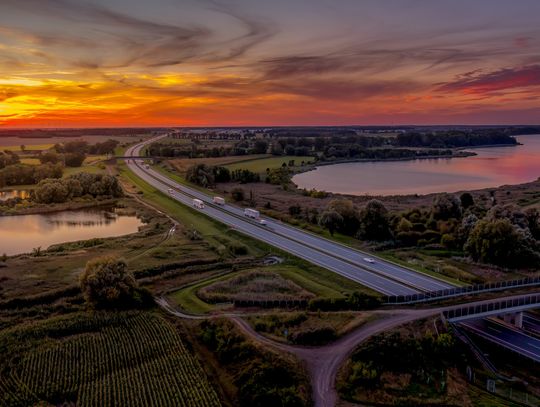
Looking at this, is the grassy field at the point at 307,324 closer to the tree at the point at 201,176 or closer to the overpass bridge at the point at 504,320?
the overpass bridge at the point at 504,320

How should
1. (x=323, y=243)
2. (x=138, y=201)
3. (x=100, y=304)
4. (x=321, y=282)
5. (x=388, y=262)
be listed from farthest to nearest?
(x=138, y=201)
(x=323, y=243)
(x=388, y=262)
(x=321, y=282)
(x=100, y=304)

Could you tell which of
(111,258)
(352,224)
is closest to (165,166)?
(352,224)

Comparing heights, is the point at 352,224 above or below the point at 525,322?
above

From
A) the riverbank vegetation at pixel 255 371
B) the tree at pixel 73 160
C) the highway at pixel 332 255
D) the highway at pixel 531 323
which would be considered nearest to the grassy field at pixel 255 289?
the highway at pixel 332 255

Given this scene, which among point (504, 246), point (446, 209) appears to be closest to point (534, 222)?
point (446, 209)

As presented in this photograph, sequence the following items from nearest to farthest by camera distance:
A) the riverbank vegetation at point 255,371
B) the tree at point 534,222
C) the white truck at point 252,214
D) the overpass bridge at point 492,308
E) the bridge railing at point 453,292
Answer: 1. the riverbank vegetation at point 255,371
2. the overpass bridge at point 492,308
3. the bridge railing at point 453,292
4. the tree at point 534,222
5. the white truck at point 252,214

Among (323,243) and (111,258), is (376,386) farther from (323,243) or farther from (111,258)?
(323,243)

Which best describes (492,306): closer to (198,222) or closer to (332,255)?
(332,255)
